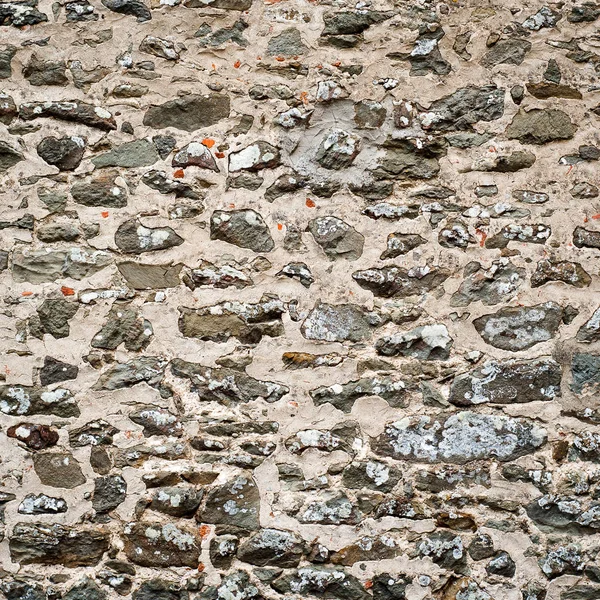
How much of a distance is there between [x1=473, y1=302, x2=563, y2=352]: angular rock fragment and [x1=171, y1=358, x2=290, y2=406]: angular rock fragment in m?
0.85

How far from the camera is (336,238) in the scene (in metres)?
3.02

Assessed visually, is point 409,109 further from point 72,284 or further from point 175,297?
point 72,284

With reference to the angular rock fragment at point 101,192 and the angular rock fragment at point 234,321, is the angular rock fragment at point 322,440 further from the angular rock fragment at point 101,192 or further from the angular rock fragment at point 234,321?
the angular rock fragment at point 101,192

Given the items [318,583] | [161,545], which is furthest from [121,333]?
[318,583]

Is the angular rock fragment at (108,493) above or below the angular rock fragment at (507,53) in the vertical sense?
below

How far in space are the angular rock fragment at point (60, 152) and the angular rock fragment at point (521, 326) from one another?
1.76 m

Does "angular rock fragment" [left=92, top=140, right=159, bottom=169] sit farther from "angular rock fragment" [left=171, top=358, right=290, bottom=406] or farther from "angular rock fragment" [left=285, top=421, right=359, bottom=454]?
"angular rock fragment" [left=285, top=421, right=359, bottom=454]

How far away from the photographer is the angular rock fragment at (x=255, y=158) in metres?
3.03

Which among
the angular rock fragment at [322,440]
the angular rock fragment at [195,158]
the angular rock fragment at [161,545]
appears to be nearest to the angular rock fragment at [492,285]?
the angular rock fragment at [322,440]

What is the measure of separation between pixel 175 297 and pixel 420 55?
1.43m

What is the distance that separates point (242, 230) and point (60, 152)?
31.6 inches

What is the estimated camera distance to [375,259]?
119 inches

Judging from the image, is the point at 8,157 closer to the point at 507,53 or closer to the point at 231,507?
the point at 231,507

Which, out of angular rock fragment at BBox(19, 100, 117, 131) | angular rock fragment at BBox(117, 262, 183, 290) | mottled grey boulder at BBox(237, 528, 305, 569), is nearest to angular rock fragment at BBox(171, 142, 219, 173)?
angular rock fragment at BBox(19, 100, 117, 131)
